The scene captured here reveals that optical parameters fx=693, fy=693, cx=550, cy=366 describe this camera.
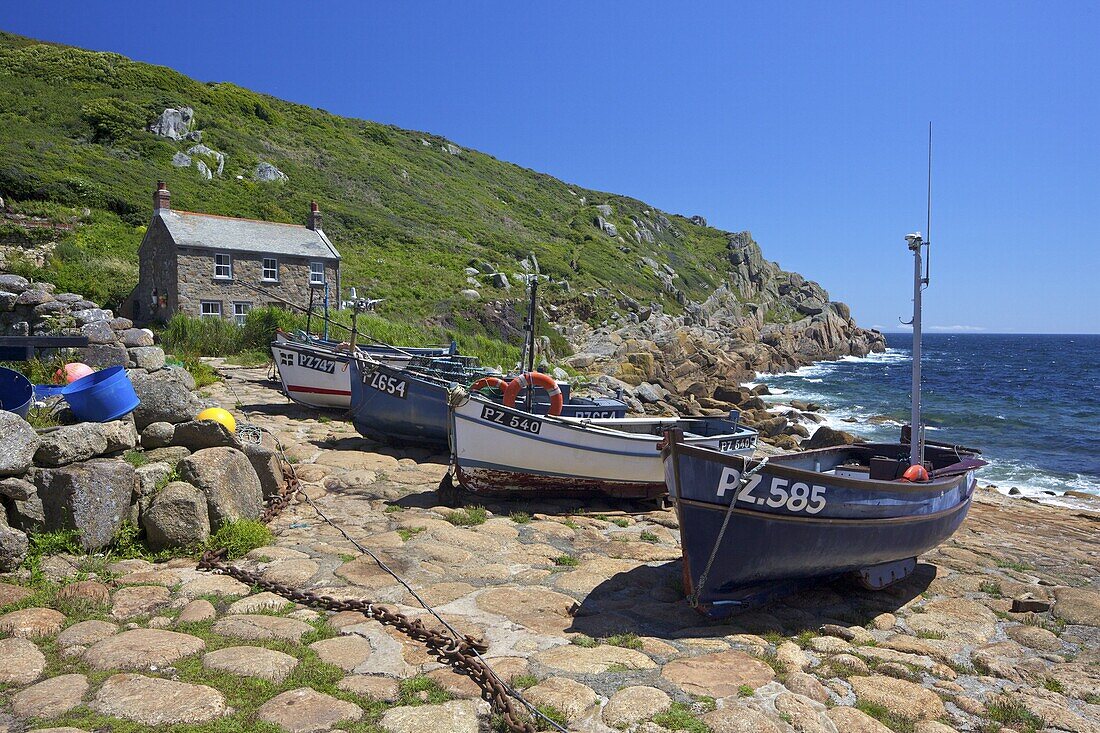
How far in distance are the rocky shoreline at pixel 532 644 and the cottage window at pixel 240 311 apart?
20745 millimetres

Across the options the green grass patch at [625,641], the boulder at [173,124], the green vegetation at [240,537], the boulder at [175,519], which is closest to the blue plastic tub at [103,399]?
the boulder at [175,519]

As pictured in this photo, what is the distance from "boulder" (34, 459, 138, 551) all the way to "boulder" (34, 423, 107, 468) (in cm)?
10

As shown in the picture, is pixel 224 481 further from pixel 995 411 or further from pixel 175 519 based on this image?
pixel 995 411

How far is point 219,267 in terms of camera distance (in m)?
27.7

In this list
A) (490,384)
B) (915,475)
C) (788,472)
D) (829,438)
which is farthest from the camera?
(829,438)

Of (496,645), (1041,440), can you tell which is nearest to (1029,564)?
(496,645)

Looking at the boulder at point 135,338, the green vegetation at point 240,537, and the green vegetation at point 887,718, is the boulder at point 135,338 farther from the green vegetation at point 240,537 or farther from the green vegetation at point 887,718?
the green vegetation at point 887,718

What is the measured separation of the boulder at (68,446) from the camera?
6.98 metres

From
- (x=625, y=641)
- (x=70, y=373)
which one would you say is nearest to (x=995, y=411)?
(x=625, y=641)

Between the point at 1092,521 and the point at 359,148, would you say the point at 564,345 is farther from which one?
the point at 359,148

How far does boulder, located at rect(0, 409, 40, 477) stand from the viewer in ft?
21.1

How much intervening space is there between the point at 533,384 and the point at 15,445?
27.0ft

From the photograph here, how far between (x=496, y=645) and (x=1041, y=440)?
106ft

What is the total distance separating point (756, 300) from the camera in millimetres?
83375
